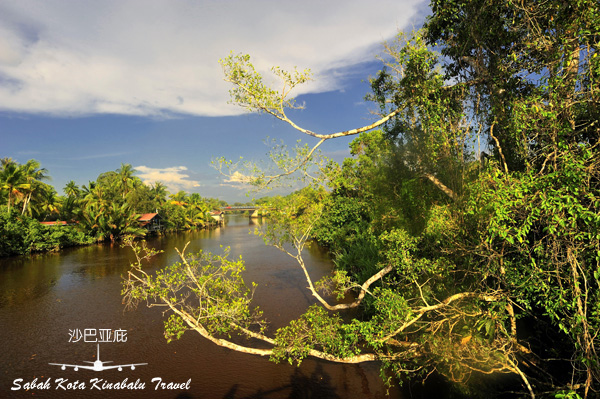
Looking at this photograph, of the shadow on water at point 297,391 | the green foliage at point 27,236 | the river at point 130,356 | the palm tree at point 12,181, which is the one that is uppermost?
the palm tree at point 12,181

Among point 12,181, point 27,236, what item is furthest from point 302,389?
point 12,181

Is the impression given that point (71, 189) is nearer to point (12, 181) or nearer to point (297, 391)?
point (12, 181)

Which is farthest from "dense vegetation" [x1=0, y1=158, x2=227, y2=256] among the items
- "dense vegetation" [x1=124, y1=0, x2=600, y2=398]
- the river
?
"dense vegetation" [x1=124, y1=0, x2=600, y2=398]

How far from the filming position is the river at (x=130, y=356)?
7797 mm

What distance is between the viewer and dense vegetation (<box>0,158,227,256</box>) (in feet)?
83.6

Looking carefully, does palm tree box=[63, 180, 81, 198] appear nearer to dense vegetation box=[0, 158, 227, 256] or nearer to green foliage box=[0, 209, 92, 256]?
dense vegetation box=[0, 158, 227, 256]

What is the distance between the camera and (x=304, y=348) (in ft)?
20.7

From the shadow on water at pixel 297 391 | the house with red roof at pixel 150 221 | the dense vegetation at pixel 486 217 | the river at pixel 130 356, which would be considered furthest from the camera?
the house with red roof at pixel 150 221

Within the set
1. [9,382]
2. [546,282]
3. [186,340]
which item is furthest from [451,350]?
[9,382]

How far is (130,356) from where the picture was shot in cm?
945

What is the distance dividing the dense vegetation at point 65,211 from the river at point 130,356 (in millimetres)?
10788

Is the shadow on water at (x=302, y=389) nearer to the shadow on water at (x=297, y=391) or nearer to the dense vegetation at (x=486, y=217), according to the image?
the shadow on water at (x=297, y=391)

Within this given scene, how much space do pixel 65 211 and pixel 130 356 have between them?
119 feet

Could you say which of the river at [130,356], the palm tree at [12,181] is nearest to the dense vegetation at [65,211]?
the palm tree at [12,181]
